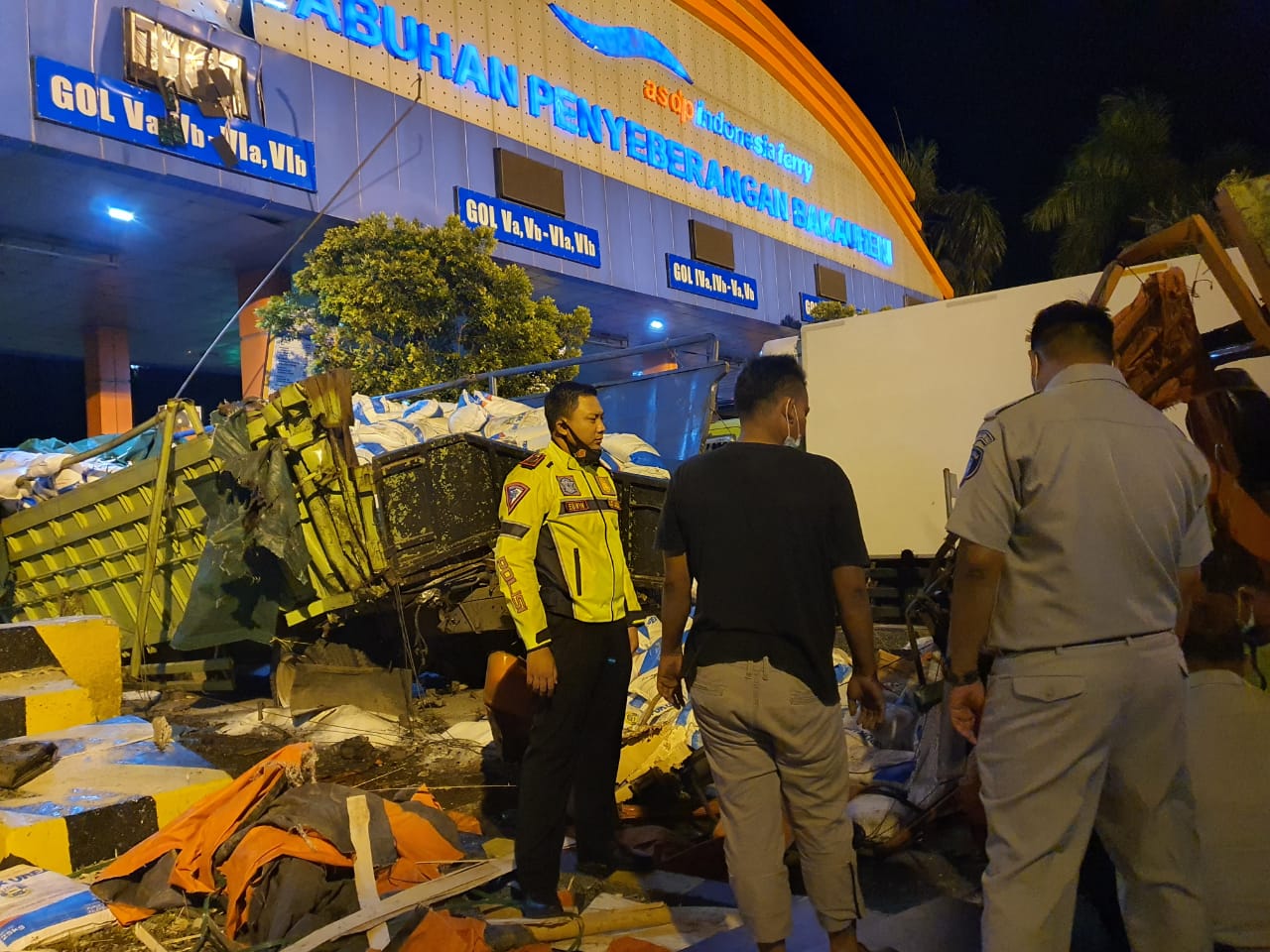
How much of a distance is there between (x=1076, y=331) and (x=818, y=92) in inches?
953

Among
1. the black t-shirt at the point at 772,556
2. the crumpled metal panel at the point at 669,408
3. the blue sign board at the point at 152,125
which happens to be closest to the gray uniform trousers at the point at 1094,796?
the black t-shirt at the point at 772,556

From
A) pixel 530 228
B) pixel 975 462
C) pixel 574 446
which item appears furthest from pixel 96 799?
pixel 530 228

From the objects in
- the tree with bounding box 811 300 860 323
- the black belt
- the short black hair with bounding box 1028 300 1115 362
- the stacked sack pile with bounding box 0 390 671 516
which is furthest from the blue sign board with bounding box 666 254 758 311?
the black belt

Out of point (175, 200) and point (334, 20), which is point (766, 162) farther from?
point (175, 200)

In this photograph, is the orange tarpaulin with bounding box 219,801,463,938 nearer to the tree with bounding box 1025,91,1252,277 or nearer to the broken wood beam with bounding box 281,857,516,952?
the broken wood beam with bounding box 281,857,516,952

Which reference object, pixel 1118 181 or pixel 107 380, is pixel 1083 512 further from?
pixel 1118 181

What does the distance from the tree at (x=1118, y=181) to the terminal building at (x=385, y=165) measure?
17.1 ft

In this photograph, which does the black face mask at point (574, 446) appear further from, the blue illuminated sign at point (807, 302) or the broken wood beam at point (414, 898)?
the blue illuminated sign at point (807, 302)

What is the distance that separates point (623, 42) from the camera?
60.0ft

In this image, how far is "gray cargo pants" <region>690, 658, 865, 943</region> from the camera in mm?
2521

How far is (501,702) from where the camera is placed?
411 cm

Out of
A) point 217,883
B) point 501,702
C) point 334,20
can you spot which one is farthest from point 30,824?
point 334,20

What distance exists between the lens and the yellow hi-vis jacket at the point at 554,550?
3328 mm

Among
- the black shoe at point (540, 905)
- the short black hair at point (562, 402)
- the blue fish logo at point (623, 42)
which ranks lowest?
the black shoe at point (540, 905)
